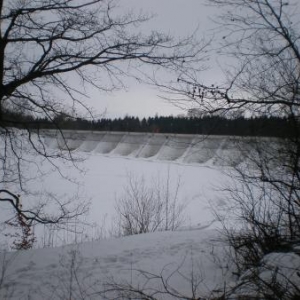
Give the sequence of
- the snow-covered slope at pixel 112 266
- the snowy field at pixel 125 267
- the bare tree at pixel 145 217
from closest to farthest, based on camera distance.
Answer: the snowy field at pixel 125 267
the snow-covered slope at pixel 112 266
the bare tree at pixel 145 217

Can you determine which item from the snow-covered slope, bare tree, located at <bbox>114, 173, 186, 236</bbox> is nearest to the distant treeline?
the snow-covered slope

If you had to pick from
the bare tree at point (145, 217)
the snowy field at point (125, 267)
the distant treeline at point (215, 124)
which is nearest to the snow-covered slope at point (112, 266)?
the snowy field at point (125, 267)

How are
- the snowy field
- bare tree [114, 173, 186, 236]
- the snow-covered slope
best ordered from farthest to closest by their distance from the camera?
1. bare tree [114, 173, 186, 236]
2. the snow-covered slope
3. the snowy field

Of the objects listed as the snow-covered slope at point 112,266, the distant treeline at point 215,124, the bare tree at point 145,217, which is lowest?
the bare tree at point 145,217

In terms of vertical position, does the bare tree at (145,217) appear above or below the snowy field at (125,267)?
below

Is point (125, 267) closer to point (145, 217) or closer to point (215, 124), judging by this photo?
point (215, 124)

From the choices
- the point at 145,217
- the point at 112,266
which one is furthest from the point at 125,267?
the point at 145,217

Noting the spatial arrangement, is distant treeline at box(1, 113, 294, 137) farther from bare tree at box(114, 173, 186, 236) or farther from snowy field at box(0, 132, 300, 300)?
bare tree at box(114, 173, 186, 236)

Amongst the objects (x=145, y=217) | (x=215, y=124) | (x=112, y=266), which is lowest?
(x=145, y=217)

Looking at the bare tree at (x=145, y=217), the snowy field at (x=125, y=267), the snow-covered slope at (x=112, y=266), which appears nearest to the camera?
the snowy field at (x=125, y=267)

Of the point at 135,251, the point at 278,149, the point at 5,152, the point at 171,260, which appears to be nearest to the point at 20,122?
the point at 5,152

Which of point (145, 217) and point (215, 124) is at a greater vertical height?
point (215, 124)

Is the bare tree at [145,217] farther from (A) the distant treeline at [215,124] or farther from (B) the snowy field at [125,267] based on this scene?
(A) the distant treeline at [215,124]

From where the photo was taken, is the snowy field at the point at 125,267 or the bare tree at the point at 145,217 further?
the bare tree at the point at 145,217
